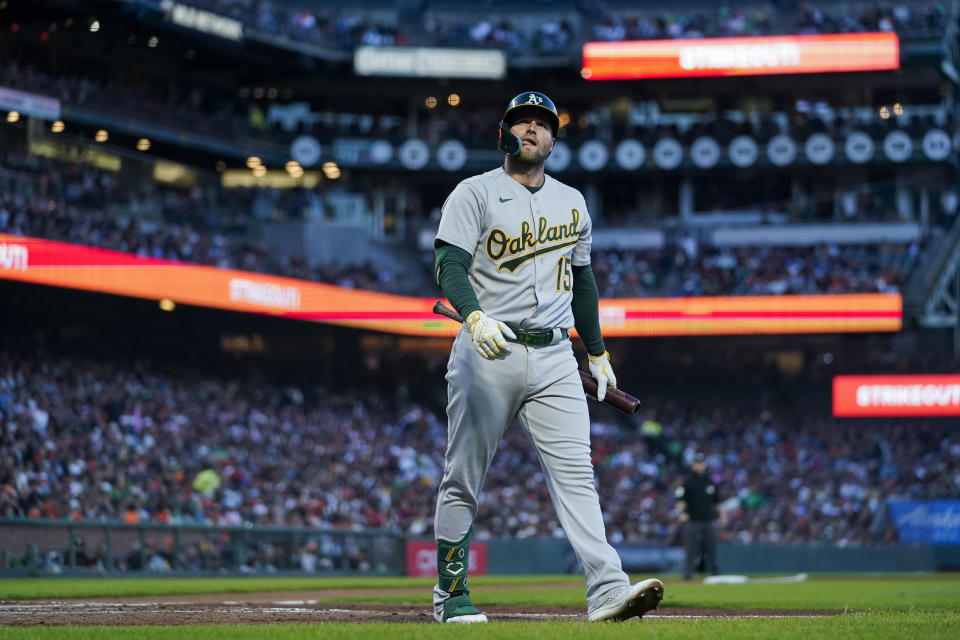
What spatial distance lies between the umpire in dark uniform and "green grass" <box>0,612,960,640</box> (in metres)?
12.4

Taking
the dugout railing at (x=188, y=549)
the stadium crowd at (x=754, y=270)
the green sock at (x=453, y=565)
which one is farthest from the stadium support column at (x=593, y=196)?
the green sock at (x=453, y=565)

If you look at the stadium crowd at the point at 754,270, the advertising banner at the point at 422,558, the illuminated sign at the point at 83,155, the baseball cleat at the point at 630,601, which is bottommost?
the advertising banner at the point at 422,558

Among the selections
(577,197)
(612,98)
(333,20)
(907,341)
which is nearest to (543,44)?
(612,98)

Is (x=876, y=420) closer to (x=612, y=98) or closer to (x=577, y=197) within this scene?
(x=612, y=98)

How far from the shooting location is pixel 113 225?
93.1ft

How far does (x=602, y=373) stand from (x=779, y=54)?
37333 millimetres

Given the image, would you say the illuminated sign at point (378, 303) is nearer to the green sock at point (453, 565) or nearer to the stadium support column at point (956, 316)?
the stadium support column at point (956, 316)

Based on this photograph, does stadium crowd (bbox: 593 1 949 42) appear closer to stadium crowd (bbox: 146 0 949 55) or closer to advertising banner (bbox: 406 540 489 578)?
stadium crowd (bbox: 146 0 949 55)

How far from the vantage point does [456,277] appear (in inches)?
246

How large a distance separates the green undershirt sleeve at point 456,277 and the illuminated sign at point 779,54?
37722 millimetres

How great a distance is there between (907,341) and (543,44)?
15.1 metres

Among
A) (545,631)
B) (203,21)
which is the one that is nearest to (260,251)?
(203,21)

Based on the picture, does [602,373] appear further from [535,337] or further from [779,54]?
[779,54]

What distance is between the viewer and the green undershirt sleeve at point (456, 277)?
243 inches
